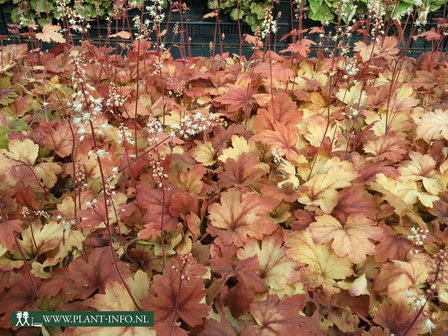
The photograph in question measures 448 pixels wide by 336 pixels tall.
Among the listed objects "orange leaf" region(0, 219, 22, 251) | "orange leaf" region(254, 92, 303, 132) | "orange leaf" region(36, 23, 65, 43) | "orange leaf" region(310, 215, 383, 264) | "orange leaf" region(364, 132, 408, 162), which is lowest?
"orange leaf" region(310, 215, 383, 264)

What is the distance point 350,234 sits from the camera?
3.99 ft

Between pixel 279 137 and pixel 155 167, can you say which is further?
pixel 279 137

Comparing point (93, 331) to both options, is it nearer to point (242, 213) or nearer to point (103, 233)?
point (103, 233)

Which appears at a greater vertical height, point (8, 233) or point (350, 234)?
point (8, 233)

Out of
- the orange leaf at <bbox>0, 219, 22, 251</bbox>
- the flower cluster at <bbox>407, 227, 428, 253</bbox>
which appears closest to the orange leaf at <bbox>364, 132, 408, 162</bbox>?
the flower cluster at <bbox>407, 227, 428, 253</bbox>

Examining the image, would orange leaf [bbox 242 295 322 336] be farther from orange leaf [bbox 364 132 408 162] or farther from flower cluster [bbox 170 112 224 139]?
orange leaf [bbox 364 132 408 162]

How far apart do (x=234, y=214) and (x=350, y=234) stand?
1.28 feet

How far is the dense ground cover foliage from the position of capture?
3.35 feet

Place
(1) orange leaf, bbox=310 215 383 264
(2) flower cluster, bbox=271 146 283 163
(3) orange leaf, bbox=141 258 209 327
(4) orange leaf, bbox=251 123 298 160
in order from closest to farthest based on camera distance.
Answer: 1. (3) orange leaf, bbox=141 258 209 327
2. (1) orange leaf, bbox=310 215 383 264
3. (2) flower cluster, bbox=271 146 283 163
4. (4) orange leaf, bbox=251 123 298 160

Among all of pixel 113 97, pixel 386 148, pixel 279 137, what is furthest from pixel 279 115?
pixel 113 97

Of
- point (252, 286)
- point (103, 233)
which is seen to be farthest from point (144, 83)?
point (252, 286)

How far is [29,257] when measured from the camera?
1.24 meters

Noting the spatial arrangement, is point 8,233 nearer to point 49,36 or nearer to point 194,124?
point 194,124

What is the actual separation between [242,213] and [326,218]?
29 centimetres
